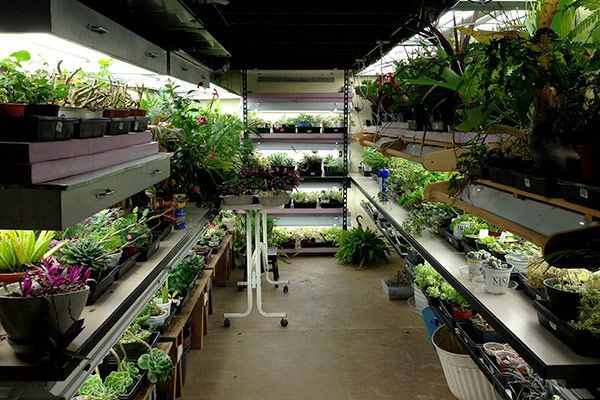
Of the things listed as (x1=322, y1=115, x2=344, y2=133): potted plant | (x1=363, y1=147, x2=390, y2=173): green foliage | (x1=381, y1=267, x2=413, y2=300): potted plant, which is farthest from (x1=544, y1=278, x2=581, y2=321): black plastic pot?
(x1=322, y1=115, x2=344, y2=133): potted plant

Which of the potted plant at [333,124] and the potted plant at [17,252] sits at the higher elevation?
the potted plant at [333,124]

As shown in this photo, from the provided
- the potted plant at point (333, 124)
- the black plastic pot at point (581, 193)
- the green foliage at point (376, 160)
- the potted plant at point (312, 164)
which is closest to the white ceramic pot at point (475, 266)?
the black plastic pot at point (581, 193)

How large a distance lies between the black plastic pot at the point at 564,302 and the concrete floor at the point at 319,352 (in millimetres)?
2228

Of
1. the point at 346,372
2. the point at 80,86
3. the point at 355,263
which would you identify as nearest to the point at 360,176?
the point at 355,263

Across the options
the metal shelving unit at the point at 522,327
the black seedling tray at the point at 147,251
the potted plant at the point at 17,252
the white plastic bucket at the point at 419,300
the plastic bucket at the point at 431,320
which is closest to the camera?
the metal shelving unit at the point at 522,327

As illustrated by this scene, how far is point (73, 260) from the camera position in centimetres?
222

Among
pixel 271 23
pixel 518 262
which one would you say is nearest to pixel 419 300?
pixel 518 262

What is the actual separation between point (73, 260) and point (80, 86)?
74 centimetres

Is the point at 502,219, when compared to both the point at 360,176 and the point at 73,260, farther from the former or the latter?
the point at 360,176

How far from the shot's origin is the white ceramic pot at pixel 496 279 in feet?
8.58

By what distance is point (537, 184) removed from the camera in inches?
61.6

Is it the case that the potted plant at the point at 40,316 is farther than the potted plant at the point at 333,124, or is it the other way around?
the potted plant at the point at 333,124

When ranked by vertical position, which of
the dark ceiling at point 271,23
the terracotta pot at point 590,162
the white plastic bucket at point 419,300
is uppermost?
the dark ceiling at point 271,23

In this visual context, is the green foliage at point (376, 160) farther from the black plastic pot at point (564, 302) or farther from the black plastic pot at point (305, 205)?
the black plastic pot at point (564, 302)
